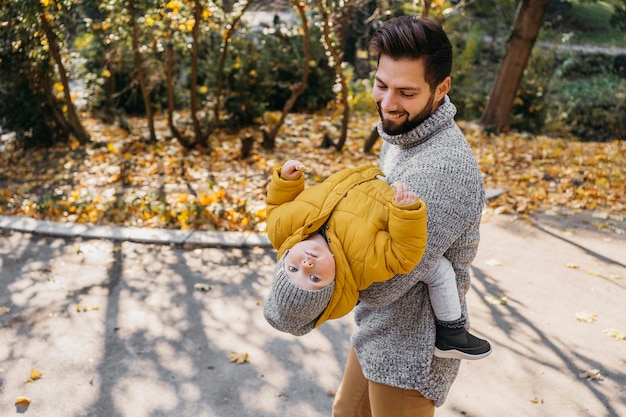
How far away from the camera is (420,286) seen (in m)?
2.02

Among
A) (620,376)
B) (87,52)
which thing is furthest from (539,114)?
(87,52)

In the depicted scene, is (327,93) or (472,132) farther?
(327,93)

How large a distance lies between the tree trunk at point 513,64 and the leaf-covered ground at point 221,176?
1.12 feet

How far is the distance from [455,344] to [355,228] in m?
0.58

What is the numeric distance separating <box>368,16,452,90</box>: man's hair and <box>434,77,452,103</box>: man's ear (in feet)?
0.12

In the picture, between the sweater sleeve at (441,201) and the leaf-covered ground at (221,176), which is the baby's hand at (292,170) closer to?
the sweater sleeve at (441,201)

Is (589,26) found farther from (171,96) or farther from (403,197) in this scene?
(403,197)

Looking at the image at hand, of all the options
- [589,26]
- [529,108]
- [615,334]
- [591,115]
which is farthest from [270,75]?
[589,26]

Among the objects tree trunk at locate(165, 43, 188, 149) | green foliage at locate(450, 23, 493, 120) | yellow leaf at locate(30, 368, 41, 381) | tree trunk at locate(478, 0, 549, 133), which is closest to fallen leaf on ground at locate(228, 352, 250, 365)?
yellow leaf at locate(30, 368, 41, 381)

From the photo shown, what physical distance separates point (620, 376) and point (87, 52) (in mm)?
9588

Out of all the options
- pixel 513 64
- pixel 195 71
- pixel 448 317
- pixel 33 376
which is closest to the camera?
pixel 448 317

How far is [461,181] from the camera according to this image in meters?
1.81

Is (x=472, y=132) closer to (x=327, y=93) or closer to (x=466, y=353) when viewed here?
(x=327, y=93)

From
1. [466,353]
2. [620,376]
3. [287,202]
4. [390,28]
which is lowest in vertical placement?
[620,376]
